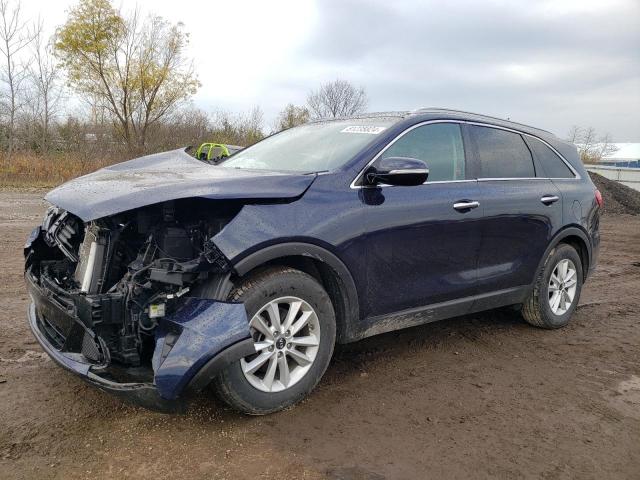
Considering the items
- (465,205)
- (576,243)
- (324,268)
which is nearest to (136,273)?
(324,268)

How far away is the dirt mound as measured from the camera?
60.1 feet

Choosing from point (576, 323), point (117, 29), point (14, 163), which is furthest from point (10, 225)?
point (117, 29)

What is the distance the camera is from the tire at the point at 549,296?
476 cm

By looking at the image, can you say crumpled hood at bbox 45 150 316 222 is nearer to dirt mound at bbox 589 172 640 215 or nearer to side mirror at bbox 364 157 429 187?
side mirror at bbox 364 157 429 187

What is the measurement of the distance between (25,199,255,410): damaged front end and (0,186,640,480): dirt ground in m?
0.36

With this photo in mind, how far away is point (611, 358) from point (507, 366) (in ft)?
3.13

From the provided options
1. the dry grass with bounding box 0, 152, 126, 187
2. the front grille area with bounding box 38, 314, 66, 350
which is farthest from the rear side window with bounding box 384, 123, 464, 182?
the dry grass with bounding box 0, 152, 126, 187

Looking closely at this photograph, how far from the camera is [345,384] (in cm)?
355

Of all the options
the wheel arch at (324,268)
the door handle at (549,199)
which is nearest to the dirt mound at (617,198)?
the door handle at (549,199)

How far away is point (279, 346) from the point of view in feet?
9.89

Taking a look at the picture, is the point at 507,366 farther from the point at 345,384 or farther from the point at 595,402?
the point at 345,384

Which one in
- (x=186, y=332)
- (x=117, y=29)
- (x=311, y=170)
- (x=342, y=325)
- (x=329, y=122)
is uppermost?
(x=117, y=29)

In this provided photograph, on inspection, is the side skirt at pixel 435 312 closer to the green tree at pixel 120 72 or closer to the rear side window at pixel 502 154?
the rear side window at pixel 502 154

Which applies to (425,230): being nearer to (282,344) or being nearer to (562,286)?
(282,344)
